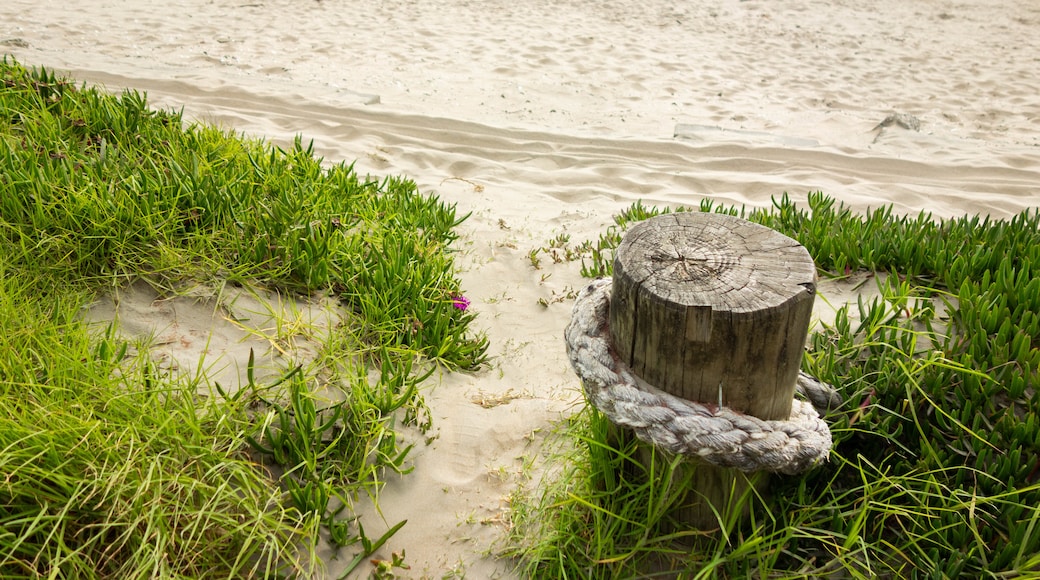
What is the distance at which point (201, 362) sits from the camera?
225 centimetres

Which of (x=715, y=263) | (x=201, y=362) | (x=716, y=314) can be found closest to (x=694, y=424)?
(x=716, y=314)

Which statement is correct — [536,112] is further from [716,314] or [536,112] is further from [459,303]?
[716,314]

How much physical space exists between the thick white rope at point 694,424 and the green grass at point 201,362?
86cm

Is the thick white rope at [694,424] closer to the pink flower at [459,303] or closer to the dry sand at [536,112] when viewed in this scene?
the dry sand at [536,112]

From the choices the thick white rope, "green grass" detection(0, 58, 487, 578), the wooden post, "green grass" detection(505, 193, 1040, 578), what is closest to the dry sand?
"green grass" detection(0, 58, 487, 578)

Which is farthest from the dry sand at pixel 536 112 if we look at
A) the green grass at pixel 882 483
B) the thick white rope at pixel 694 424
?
the thick white rope at pixel 694 424

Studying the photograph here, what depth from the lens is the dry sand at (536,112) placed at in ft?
9.11

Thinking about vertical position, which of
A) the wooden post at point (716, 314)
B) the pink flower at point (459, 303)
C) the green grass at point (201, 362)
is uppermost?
the wooden post at point (716, 314)

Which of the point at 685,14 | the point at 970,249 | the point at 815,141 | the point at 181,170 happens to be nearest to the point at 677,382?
the point at 970,249

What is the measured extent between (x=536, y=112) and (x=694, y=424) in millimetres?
5470

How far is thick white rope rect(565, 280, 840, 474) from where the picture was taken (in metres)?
1.77

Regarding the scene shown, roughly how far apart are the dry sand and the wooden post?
0.91 m

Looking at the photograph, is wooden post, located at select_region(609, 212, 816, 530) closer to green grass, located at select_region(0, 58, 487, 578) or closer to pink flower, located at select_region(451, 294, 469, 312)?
green grass, located at select_region(0, 58, 487, 578)

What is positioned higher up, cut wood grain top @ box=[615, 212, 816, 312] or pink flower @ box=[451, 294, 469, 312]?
cut wood grain top @ box=[615, 212, 816, 312]
